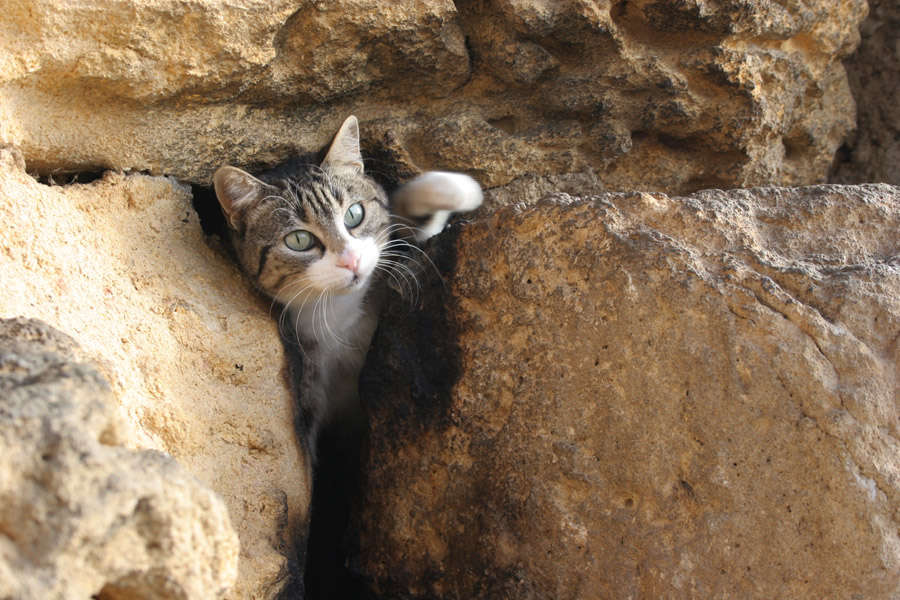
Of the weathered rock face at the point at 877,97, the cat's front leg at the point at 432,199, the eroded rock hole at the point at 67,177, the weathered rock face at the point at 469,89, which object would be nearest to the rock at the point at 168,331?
the eroded rock hole at the point at 67,177

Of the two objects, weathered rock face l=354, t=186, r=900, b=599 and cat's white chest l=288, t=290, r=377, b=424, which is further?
cat's white chest l=288, t=290, r=377, b=424

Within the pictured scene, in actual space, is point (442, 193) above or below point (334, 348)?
above

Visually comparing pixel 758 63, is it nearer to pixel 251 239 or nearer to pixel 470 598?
pixel 251 239

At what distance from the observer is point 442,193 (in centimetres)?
263

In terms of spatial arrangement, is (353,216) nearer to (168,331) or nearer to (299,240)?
(299,240)

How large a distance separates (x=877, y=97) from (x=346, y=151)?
2.51m

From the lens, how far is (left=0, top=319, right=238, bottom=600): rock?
113 cm

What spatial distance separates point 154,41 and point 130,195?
1.57 ft

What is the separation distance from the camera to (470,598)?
2031 mm

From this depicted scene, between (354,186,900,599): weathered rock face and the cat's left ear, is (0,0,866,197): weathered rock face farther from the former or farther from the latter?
(354,186,900,599): weathered rock face

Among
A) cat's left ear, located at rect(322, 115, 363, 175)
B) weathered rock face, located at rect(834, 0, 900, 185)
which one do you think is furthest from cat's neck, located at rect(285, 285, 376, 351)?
weathered rock face, located at rect(834, 0, 900, 185)

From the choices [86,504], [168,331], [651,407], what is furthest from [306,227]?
[86,504]

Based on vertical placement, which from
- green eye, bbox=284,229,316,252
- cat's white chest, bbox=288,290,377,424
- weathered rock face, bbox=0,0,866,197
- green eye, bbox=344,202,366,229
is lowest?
cat's white chest, bbox=288,290,377,424

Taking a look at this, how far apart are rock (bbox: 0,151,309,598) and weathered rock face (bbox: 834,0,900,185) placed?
287 centimetres
